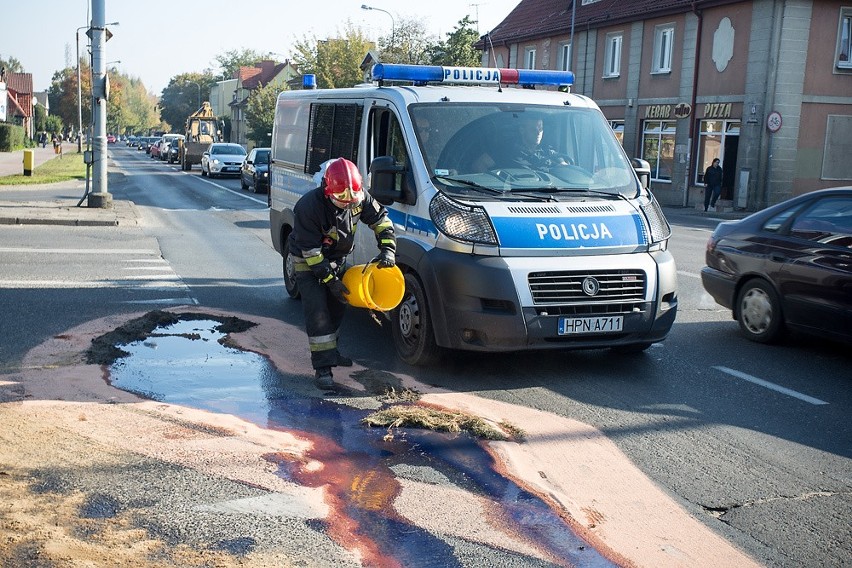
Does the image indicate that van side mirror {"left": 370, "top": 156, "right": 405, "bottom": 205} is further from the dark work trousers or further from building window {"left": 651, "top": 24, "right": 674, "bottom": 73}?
building window {"left": 651, "top": 24, "right": 674, "bottom": 73}

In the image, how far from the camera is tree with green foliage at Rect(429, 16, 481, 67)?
5591 centimetres

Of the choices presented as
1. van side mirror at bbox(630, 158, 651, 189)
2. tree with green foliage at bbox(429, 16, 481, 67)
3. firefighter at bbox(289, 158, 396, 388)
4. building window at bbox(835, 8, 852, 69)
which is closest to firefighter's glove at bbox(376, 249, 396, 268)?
firefighter at bbox(289, 158, 396, 388)

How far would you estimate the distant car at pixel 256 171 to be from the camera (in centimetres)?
3256

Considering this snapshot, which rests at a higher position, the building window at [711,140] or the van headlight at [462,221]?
the building window at [711,140]

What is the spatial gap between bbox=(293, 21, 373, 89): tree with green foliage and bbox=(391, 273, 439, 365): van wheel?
54.3m

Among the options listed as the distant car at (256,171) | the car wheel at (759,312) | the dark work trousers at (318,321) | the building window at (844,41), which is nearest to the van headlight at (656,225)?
the car wheel at (759,312)

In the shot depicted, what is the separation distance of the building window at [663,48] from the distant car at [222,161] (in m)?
19.2

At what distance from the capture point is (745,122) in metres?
31.3

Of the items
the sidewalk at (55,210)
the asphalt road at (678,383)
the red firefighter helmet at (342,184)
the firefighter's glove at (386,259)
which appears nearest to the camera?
the asphalt road at (678,383)

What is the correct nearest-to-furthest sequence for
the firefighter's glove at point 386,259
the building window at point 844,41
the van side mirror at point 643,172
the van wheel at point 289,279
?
the firefighter's glove at point 386,259 < the van side mirror at point 643,172 < the van wheel at point 289,279 < the building window at point 844,41

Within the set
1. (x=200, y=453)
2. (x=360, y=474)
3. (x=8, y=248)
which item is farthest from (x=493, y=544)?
(x=8, y=248)

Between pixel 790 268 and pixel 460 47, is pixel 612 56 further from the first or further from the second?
pixel 790 268

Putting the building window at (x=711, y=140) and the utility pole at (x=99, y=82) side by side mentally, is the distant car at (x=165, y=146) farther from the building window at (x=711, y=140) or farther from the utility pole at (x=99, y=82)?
the utility pole at (x=99, y=82)

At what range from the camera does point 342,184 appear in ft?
22.5
